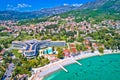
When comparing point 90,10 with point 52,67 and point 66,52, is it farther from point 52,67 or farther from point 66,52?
point 52,67

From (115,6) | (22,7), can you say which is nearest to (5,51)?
(115,6)

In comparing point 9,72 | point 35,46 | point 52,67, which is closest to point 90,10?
point 35,46

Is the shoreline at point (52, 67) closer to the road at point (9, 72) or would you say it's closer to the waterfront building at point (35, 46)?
the road at point (9, 72)

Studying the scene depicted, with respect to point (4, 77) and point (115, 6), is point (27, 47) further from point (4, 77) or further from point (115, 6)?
point (115, 6)

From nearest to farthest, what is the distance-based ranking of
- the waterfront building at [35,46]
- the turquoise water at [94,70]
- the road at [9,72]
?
the road at [9,72] → the turquoise water at [94,70] → the waterfront building at [35,46]

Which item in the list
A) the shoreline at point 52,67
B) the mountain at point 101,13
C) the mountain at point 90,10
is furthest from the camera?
the mountain at point 90,10

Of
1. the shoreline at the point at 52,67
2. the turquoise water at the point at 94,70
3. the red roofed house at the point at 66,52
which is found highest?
the red roofed house at the point at 66,52

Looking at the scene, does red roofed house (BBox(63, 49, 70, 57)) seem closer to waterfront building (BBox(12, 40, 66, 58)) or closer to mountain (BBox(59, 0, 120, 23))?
waterfront building (BBox(12, 40, 66, 58))

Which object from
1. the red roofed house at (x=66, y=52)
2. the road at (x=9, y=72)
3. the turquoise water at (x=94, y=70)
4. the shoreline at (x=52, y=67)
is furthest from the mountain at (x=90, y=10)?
the road at (x=9, y=72)
